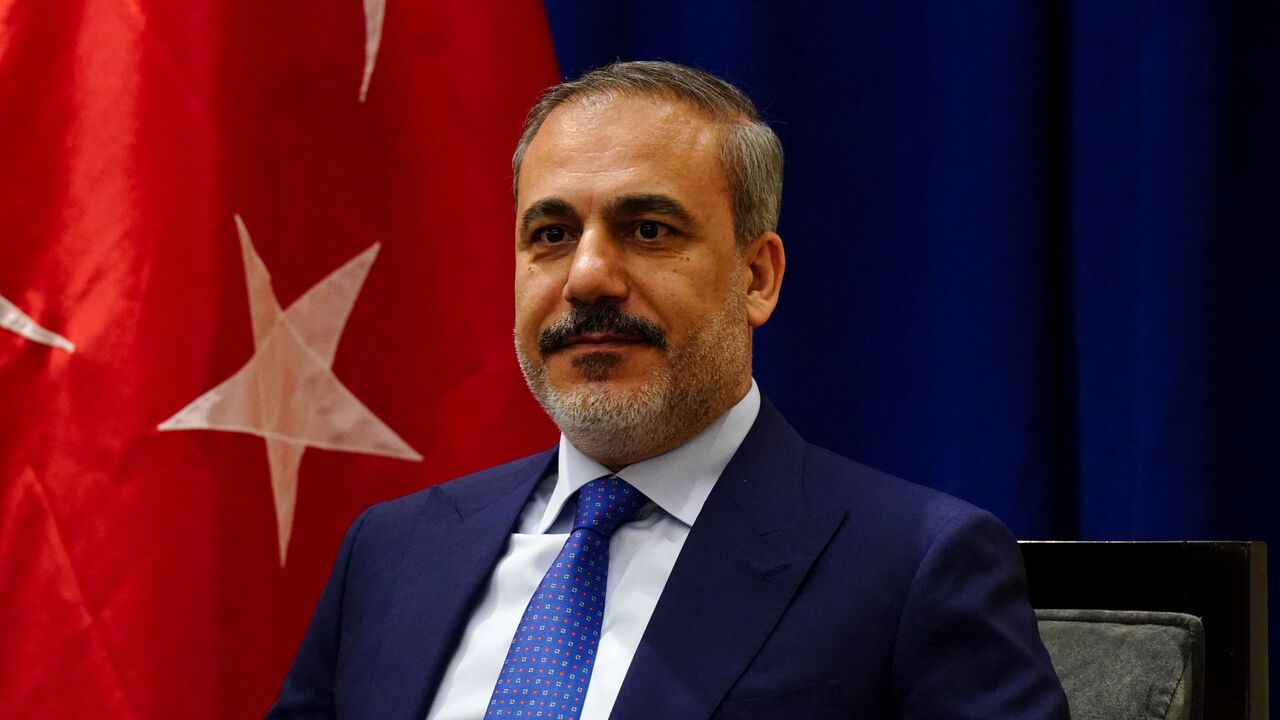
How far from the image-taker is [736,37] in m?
2.41

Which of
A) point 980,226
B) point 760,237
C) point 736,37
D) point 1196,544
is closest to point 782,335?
point 980,226

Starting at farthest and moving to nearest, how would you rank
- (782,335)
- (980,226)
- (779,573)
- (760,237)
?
(782,335), (980,226), (760,237), (779,573)

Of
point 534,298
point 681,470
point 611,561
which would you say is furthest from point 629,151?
point 611,561

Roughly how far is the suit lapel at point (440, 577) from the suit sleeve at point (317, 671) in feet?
0.37

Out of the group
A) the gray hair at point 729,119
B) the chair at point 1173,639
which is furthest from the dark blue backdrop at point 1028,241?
the gray hair at point 729,119

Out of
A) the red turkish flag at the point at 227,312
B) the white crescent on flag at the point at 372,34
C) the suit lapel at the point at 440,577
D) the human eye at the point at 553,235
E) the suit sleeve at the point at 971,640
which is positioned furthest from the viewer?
the white crescent on flag at the point at 372,34

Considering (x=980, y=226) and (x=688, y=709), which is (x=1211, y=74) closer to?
(x=980, y=226)

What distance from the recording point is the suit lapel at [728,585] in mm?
1335

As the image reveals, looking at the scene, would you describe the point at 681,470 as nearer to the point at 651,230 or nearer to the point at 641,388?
the point at 641,388

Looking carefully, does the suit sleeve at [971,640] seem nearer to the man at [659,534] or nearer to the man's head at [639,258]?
the man at [659,534]

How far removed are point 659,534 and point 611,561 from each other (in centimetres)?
7

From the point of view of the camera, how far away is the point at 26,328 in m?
1.98

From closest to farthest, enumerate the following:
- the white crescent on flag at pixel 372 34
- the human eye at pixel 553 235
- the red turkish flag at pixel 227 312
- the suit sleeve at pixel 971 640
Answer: the suit sleeve at pixel 971 640 → the human eye at pixel 553 235 → the red turkish flag at pixel 227 312 → the white crescent on flag at pixel 372 34

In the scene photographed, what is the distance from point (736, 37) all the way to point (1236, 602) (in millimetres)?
1380
